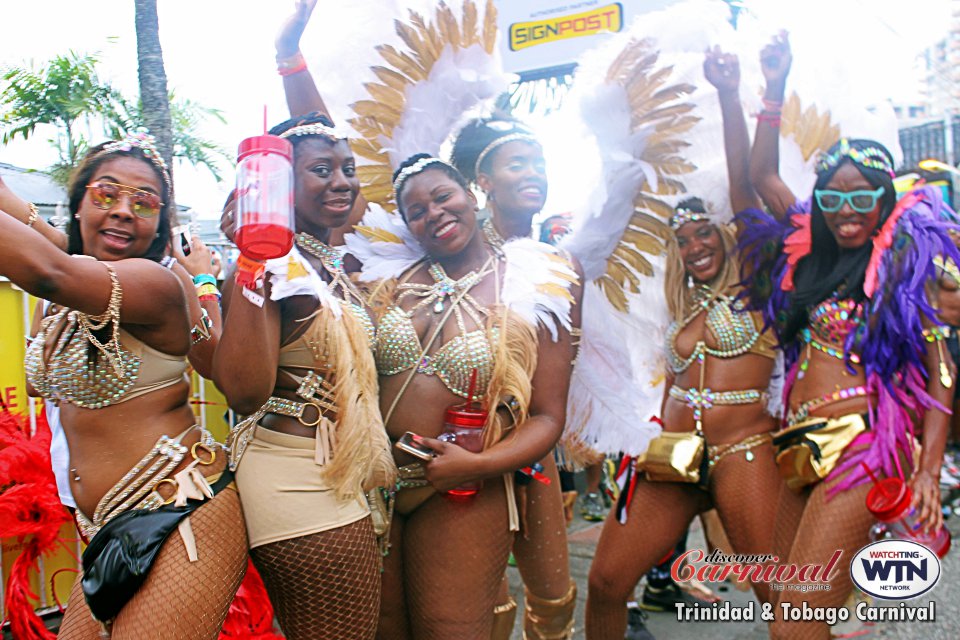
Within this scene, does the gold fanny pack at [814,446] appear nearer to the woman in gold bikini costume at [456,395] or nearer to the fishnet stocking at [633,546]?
the fishnet stocking at [633,546]

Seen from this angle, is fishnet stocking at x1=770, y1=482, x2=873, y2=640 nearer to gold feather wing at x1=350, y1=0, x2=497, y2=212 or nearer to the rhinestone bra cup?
the rhinestone bra cup

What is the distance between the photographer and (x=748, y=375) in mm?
3186

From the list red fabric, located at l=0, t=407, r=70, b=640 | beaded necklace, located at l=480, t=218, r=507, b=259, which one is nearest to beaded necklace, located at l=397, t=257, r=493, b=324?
beaded necklace, located at l=480, t=218, r=507, b=259

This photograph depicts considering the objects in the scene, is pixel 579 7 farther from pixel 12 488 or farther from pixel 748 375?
pixel 12 488

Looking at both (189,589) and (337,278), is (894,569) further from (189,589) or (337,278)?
(189,589)

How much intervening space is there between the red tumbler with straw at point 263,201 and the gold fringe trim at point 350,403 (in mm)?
323

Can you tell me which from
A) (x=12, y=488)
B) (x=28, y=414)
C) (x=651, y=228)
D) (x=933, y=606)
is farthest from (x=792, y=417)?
(x=28, y=414)

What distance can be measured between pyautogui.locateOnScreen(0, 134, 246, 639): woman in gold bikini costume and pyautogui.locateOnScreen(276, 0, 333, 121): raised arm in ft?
2.16

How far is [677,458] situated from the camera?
3.13 m

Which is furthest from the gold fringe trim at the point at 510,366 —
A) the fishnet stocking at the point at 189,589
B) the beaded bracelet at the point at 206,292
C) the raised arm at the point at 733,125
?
the raised arm at the point at 733,125

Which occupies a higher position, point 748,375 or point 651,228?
point 651,228

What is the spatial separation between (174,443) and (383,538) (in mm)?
683

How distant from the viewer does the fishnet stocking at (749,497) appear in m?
3.01

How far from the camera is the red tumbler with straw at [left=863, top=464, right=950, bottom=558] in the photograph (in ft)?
8.68
